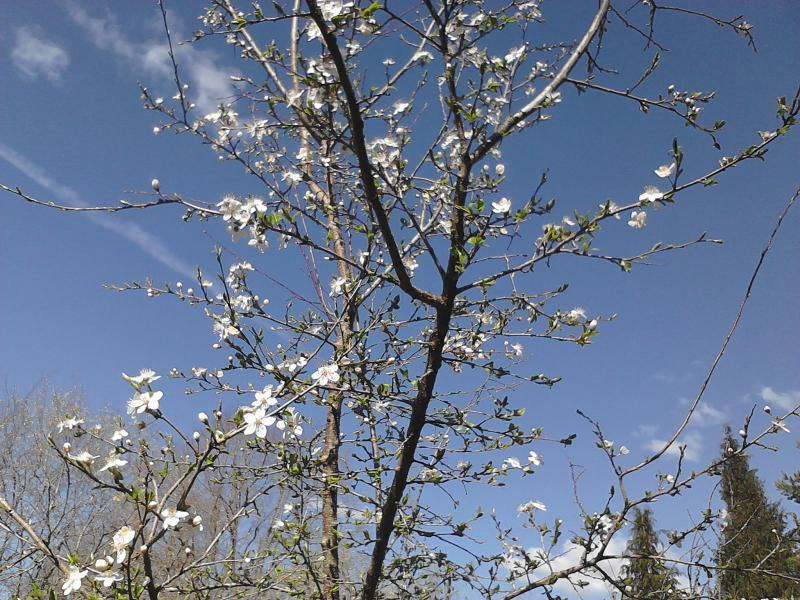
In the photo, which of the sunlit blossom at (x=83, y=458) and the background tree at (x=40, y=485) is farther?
the background tree at (x=40, y=485)

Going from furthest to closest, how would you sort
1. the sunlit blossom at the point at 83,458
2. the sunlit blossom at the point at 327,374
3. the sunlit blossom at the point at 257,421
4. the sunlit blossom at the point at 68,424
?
1. the sunlit blossom at the point at 327,374
2. the sunlit blossom at the point at 68,424
3. the sunlit blossom at the point at 257,421
4. the sunlit blossom at the point at 83,458

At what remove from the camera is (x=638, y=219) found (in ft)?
7.33

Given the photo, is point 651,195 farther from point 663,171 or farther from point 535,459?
point 535,459

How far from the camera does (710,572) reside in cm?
215

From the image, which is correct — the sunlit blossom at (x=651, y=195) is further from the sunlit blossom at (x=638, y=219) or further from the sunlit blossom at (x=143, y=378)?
the sunlit blossom at (x=143, y=378)

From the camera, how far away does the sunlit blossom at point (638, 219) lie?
2.21 meters

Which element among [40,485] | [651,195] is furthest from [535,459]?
[40,485]

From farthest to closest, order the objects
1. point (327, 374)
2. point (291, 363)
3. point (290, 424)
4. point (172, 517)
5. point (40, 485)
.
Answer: point (40, 485) < point (291, 363) < point (290, 424) < point (327, 374) < point (172, 517)

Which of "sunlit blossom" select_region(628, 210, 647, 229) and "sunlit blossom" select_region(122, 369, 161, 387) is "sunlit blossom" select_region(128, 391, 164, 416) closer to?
"sunlit blossom" select_region(122, 369, 161, 387)

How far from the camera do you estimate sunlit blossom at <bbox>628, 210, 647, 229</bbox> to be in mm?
2213

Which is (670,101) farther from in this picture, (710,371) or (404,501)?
(404,501)

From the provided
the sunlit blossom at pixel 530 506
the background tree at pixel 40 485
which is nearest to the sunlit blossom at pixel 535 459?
the sunlit blossom at pixel 530 506

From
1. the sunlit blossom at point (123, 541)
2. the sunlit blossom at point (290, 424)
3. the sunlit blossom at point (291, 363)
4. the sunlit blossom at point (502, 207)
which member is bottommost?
the sunlit blossom at point (123, 541)

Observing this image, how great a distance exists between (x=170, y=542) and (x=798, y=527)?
950 cm
